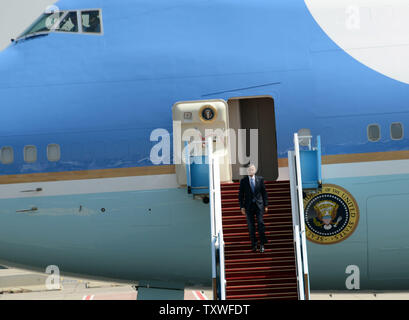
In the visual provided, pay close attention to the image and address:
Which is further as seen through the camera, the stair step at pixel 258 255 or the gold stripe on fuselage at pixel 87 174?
the gold stripe on fuselage at pixel 87 174

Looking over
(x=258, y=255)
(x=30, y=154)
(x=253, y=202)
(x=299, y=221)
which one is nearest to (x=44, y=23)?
(x=30, y=154)

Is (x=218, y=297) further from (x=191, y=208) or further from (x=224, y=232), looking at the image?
(x=191, y=208)

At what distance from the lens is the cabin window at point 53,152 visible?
12031 millimetres

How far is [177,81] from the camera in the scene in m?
12.2

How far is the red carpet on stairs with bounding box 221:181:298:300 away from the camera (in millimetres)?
10375

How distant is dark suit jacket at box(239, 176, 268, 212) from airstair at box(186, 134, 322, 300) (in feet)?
1.50

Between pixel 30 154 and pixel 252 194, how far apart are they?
4721 millimetres

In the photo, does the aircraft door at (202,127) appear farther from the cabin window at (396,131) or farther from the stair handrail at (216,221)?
the cabin window at (396,131)

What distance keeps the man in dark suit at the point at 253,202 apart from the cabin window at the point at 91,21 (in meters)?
4.91

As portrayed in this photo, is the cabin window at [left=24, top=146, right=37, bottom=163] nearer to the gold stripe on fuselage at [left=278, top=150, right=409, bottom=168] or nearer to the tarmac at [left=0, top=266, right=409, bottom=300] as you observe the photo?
the gold stripe on fuselage at [left=278, top=150, right=409, bottom=168]

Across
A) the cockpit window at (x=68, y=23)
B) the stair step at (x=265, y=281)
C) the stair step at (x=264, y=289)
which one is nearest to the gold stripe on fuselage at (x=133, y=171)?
the stair step at (x=265, y=281)

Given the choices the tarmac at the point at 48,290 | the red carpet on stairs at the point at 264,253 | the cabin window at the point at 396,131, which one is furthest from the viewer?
the tarmac at the point at 48,290

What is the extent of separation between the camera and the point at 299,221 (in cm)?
1067

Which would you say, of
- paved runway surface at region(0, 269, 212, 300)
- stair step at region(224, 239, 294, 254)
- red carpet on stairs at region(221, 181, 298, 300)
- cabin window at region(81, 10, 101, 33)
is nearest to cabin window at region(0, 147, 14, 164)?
cabin window at region(81, 10, 101, 33)
